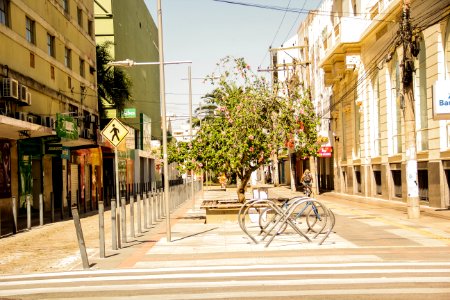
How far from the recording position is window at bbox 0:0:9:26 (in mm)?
23591

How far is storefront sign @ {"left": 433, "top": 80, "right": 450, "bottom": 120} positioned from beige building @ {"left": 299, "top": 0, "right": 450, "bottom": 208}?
0.03 metres

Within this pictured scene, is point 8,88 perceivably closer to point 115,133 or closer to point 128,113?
point 115,133

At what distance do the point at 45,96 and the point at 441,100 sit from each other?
19.3 metres

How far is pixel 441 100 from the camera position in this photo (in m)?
17.0

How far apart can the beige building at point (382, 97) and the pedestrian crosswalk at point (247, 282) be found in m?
9.05

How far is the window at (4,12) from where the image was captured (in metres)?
23.6

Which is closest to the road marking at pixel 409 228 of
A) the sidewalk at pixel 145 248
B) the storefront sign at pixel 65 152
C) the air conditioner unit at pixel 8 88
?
the sidewalk at pixel 145 248

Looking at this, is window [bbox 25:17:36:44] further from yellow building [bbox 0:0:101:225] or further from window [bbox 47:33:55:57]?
window [bbox 47:33:55:57]

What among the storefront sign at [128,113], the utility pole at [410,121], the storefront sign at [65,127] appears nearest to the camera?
the utility pole at [410,121]

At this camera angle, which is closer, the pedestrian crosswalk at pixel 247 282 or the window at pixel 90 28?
the pedestrian crosswalk at pixel 247 282

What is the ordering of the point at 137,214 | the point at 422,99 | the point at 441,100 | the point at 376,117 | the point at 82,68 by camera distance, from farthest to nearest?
the point at 82,68 → the point at 376,117 → the point at 422,99 → the point at 137,214 → the point at 441,100

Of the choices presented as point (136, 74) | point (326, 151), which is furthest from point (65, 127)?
point (136, 74)

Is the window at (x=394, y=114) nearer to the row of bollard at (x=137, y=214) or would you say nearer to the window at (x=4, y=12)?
the row of bollard at (x=137, y=214)

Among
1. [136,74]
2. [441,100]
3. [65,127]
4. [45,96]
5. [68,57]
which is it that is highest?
[136,74]
